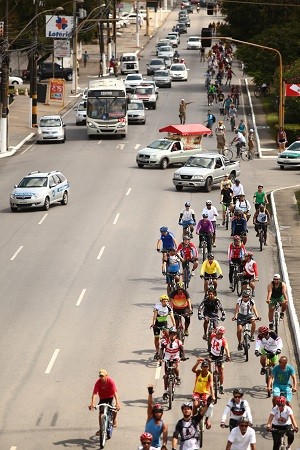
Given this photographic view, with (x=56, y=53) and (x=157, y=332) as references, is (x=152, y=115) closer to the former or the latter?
(x=56, y=53)

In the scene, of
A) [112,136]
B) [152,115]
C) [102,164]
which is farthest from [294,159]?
[152,115]

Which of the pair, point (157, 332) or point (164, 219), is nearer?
point (157, 332)

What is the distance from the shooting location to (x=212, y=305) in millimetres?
28062

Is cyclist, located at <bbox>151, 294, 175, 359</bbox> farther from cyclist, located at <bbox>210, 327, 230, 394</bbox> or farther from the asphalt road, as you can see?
cyclist, located at <bbox>210, 327, 230, 394</bbox>

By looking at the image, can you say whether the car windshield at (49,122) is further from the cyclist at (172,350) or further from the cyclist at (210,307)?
the cyclist at (172,350)

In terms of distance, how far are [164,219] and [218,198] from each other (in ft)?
18.9

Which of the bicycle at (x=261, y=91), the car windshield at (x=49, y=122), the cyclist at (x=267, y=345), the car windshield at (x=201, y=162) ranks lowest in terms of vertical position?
the bicycle at (x=261, y=91)

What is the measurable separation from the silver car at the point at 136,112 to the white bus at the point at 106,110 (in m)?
5.78

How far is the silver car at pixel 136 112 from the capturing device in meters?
75.9

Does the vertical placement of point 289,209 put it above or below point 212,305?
below

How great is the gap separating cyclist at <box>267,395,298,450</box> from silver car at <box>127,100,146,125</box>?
55.5 meters

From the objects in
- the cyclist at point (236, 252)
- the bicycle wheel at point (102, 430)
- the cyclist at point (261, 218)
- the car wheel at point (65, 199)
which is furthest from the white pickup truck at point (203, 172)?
the bicycle wheel at point (102, 430)

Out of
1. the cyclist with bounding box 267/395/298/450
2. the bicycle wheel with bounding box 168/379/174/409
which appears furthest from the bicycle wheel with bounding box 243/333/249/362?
the cyclist with bounding box 267/395/298/450

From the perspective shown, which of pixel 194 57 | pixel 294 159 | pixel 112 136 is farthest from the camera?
pixel 194 57
